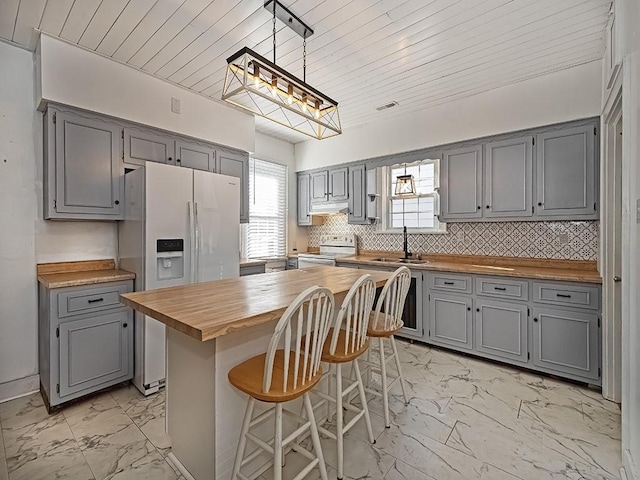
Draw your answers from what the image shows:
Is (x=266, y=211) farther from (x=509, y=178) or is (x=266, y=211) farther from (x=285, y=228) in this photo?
(x=509, y=178)

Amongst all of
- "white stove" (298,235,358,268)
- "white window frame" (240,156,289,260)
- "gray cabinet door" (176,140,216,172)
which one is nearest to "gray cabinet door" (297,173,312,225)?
"white window frame" (240,156,289,260)

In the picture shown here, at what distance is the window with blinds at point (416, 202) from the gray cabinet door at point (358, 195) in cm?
31

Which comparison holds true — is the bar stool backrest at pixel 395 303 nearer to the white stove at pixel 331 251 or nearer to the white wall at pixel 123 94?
the white stove at pixel 331 251

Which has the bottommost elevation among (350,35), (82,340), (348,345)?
(82,340)

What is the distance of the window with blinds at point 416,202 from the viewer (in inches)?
157

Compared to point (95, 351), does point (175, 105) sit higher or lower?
higher

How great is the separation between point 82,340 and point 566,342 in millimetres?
3955

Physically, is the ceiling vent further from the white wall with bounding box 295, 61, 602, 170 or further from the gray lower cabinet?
the gray lower cabinet

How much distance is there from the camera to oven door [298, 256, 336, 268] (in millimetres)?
4386

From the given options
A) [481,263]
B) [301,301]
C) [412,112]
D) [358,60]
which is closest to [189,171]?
[358,60]

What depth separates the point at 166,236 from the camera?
265 cm

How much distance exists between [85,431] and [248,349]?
1416mm

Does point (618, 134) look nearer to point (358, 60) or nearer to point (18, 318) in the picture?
point (358, 60)

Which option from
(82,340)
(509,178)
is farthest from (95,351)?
(509,178)
